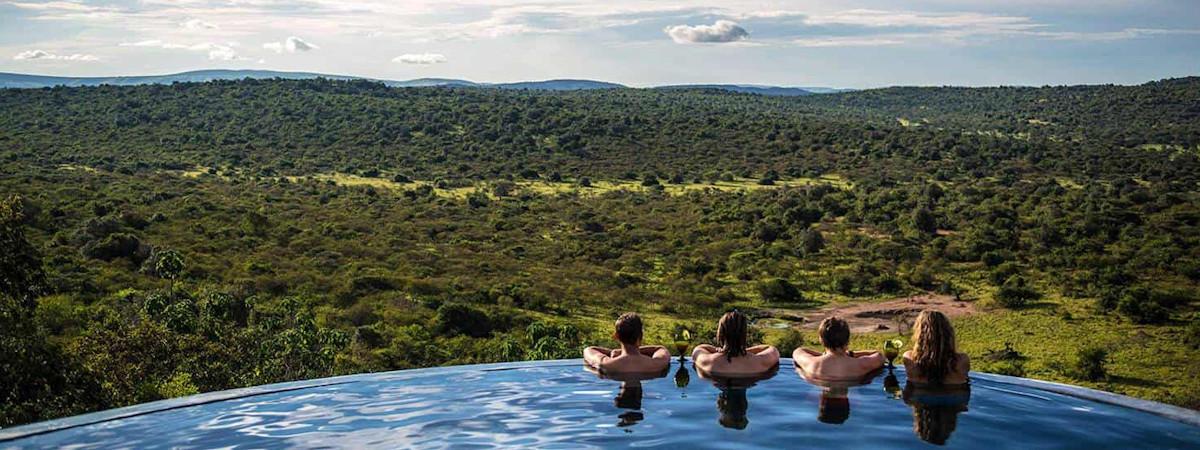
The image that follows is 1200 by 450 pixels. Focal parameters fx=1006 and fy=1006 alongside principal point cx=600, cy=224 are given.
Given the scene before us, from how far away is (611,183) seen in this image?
71812 mm

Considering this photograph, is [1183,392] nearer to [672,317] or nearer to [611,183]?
[672,317]

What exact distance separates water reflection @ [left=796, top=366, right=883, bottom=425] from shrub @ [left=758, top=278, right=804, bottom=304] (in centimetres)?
2412

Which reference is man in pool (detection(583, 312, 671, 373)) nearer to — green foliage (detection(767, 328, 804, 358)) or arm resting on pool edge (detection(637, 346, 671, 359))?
arm resting on pool edge (detection(637, 346, 671, 359))

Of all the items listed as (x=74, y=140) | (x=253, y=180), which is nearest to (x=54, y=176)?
(x=253, y=180)

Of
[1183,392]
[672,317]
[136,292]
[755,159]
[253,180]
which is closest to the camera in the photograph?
[1183,392]

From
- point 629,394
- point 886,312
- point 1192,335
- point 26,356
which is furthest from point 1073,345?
point 26,356

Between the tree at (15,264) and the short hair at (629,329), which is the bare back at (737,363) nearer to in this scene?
the short hair at (629,329)

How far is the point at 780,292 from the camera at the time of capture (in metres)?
32.9

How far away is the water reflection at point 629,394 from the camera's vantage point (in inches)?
313

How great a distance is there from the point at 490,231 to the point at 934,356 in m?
41.1

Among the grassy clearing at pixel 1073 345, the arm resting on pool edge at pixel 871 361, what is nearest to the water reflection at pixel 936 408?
the arm resting on pool edge at pixel 871 361

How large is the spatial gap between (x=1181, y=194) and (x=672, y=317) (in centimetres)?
3798

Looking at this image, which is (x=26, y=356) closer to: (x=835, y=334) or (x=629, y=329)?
(x=629, y=329)

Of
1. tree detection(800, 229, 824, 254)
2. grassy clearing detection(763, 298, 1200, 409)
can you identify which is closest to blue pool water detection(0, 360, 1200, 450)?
grassy clearing detection(763, 298, 1200, 409)
